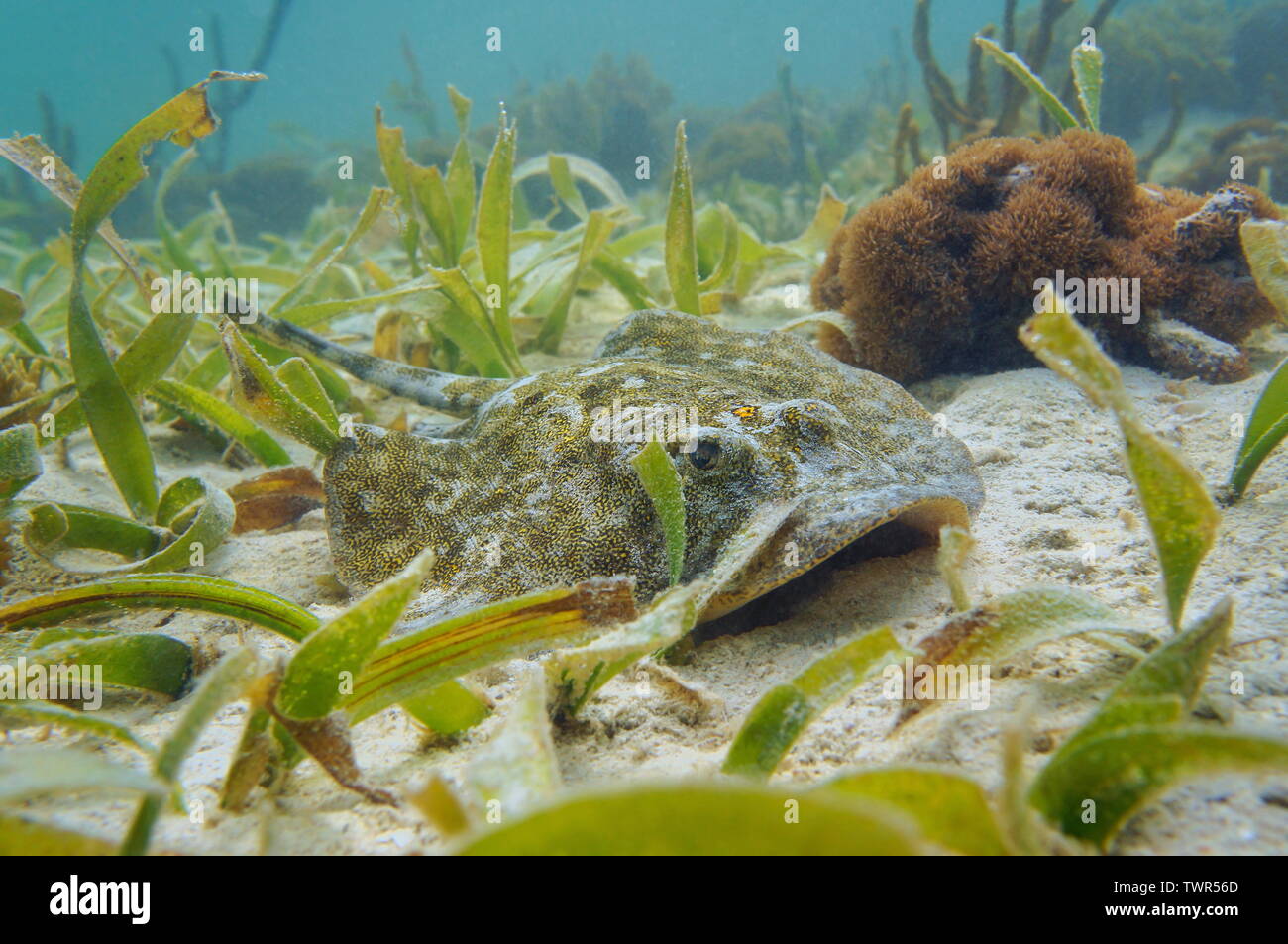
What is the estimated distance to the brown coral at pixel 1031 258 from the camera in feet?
12.3

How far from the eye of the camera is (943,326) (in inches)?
156

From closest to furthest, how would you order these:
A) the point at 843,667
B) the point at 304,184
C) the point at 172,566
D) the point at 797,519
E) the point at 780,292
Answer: the point at 843,667 → the point at 797,519 → the point at 172,566 → the point at 780,292 → the point at 304,184

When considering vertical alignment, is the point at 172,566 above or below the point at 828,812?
below

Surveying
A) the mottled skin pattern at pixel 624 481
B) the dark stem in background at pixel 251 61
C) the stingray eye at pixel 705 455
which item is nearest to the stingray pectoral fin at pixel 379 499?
the mottled skin pattern at pixel 624 481

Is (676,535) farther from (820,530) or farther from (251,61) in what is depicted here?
(251,61)

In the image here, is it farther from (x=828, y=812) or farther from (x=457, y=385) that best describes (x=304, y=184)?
(x=828, y=812)

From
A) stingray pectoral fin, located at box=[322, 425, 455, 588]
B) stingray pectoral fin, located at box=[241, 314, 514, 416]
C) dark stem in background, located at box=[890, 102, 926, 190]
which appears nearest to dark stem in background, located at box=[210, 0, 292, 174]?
dark stem in background, located at box=[890, 102, 926, 190]

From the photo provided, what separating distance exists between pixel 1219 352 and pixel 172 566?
5368 mm

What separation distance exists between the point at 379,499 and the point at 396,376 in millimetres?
1216

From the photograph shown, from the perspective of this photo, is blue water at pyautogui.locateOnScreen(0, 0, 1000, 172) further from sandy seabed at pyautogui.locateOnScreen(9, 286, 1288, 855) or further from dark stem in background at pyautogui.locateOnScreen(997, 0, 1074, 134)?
sandy seabed at pyautogui.locateOnScreen(9, 286, 1288, 855)

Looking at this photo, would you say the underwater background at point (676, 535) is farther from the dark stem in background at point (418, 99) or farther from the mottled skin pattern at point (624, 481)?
the dark stem in background at point (418, 99)

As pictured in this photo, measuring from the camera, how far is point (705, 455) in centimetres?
232

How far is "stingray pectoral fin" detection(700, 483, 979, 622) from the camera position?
77.2 inches
